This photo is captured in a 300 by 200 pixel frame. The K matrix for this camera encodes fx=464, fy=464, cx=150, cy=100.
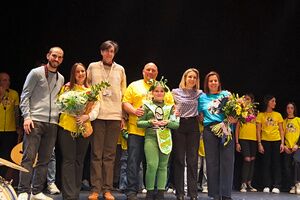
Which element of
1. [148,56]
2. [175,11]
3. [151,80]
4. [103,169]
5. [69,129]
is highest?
[175,11]

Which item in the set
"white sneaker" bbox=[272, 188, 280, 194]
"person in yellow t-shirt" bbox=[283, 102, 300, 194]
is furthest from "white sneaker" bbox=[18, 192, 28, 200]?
"person in yellow t-shirt" bbox=[283, 102, 300, 194]

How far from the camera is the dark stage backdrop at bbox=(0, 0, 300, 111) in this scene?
6898 millimetres

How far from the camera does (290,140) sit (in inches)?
283

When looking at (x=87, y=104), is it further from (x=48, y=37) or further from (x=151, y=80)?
(x=48, y=37)

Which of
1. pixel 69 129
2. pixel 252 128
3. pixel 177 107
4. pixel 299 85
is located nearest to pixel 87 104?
pixel 69 129

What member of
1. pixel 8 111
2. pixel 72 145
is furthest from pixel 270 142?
pixel 8 111

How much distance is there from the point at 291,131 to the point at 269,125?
405 mm

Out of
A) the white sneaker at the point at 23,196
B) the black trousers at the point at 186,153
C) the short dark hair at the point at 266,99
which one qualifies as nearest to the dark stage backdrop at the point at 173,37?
the short dark hair at the point at 266,99

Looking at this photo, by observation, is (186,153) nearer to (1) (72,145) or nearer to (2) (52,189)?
(1) (72,145)

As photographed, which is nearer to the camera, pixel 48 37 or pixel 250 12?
pixel 48 37

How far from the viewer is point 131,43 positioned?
289 inches

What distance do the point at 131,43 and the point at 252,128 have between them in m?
2.29

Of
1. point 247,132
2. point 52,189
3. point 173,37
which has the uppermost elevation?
point 173,37

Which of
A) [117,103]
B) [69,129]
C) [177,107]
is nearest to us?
[69,129]
